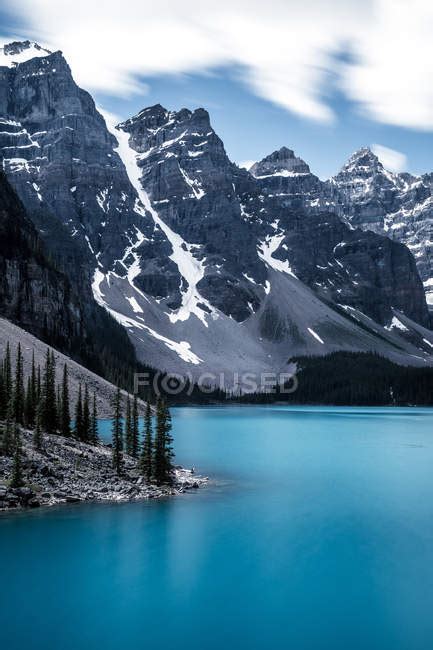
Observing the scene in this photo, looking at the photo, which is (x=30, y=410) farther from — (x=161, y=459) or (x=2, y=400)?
(x=161, y=459)

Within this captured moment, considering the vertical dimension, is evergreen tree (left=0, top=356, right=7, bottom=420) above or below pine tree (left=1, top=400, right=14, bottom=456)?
above

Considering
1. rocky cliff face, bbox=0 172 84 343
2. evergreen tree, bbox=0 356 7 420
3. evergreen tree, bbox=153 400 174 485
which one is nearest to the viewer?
evergreen tree, bbox=153 400 174 485

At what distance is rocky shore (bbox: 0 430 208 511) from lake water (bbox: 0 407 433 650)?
146 cm

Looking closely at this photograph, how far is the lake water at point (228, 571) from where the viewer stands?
21.8 meters

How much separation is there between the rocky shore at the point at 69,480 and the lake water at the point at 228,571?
4.80 feet

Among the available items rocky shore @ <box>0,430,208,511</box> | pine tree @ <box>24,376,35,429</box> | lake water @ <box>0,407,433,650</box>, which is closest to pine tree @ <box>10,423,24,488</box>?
rocky shore @ <box>0,430,208,511</box>

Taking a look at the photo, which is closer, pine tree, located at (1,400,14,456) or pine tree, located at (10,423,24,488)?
pine tree, located at (10,423,24,488)

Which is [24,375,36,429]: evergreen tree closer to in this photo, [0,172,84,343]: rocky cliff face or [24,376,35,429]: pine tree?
[24,376,35,429]: pine tree

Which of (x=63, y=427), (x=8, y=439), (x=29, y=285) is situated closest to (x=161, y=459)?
(x=8, y=439)

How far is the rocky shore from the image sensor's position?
121 ft

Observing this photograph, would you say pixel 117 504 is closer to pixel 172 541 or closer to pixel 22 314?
pixel 172 541

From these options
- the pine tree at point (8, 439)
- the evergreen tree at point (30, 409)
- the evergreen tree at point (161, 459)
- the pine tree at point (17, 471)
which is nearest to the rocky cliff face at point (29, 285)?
the evergreen tree at point (30, 409)

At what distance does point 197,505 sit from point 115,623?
17.1m

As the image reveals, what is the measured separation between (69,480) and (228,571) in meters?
15.9
